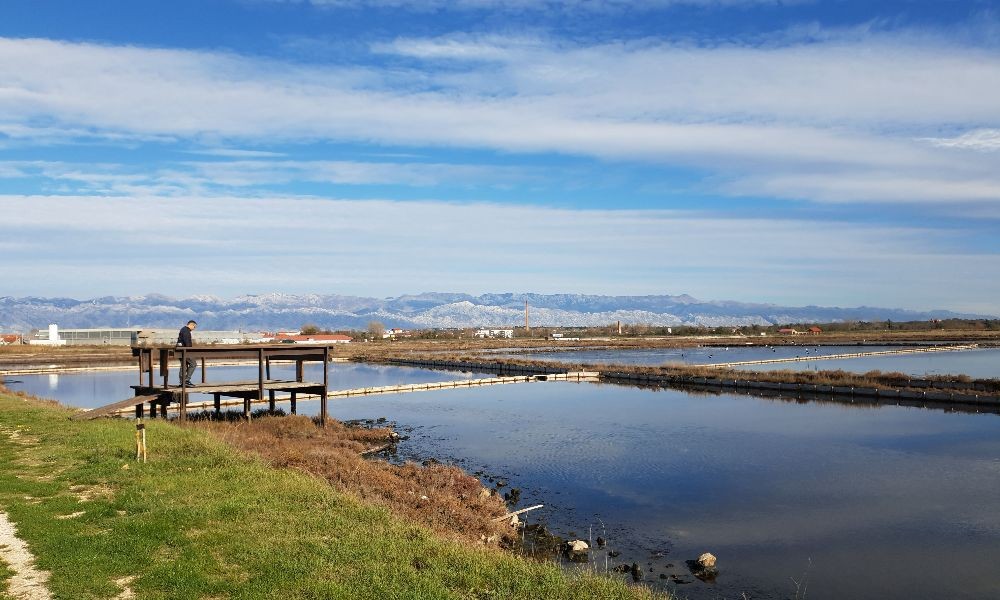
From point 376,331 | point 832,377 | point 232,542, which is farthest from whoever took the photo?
point 376,331

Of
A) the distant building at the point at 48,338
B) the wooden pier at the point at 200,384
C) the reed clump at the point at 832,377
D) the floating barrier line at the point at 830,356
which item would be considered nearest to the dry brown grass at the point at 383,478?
the wooden pier at the point at 200,384

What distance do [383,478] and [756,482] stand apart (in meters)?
10.6

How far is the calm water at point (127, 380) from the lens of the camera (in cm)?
4175

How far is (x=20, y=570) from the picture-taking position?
850 centimetres

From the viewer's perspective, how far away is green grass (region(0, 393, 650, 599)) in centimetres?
826

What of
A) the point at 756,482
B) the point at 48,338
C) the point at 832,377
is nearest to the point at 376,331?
the point at 48,338

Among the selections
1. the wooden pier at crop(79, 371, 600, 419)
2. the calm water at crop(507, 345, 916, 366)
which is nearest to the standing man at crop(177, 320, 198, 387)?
the wooden pier at crop(79, 371, 600, 419)

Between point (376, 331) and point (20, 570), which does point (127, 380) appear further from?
point (376, 331)

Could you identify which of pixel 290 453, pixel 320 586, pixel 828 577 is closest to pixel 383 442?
pixel 290 453

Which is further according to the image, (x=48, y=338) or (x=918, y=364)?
(x=48, y=338)

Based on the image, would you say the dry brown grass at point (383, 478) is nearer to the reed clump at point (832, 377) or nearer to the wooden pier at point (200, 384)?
the wooden pier at point (200, 384)

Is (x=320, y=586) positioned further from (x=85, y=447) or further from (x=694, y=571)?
(x=85, y=447)

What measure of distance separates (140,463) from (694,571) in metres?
10.5

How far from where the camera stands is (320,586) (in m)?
8.12
